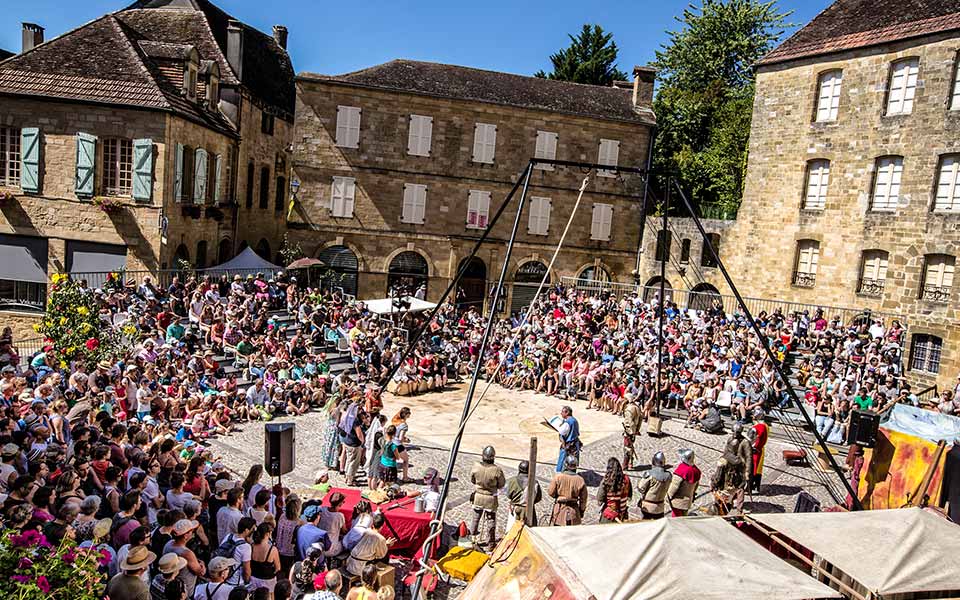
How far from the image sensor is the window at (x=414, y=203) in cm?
3017

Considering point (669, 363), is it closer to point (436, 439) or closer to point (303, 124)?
point (436, 439)

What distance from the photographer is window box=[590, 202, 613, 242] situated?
103ft

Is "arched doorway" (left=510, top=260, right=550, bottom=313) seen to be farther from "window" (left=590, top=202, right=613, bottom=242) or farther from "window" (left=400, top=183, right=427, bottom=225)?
"window" (left=400, top=183, right=427, bottom=225)

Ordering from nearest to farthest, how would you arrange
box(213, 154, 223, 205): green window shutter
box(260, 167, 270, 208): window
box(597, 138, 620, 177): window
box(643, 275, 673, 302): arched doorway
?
box(213, 154, 223, 205): green window shutter, box(643, 275, 673, 302): arched doorway, box(597, 138, 620, 177): window, box(260, 167, 270, 208): window

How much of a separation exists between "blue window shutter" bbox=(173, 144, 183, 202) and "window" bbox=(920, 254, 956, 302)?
23343 millimetres

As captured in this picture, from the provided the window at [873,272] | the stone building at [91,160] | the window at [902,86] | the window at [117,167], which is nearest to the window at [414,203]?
the stone building at [91,160]

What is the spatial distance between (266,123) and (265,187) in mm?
2791

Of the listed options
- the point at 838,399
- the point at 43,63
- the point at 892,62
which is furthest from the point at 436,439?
the point at 892,62

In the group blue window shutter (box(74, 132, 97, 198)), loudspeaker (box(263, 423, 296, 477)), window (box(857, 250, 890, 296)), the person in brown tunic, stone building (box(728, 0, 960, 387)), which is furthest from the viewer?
window (box(857, 250, 890, 296))

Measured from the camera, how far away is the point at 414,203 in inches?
1192

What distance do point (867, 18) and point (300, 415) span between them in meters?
22.5

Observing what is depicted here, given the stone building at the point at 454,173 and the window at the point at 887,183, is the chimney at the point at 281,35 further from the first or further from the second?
the window at the point at 887,183

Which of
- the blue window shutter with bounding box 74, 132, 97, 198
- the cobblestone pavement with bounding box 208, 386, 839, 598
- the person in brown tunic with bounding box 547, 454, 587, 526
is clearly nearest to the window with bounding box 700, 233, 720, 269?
the cobblestone pavement with bounding box 208, 386, 839, 598

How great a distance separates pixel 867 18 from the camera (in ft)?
81.4
